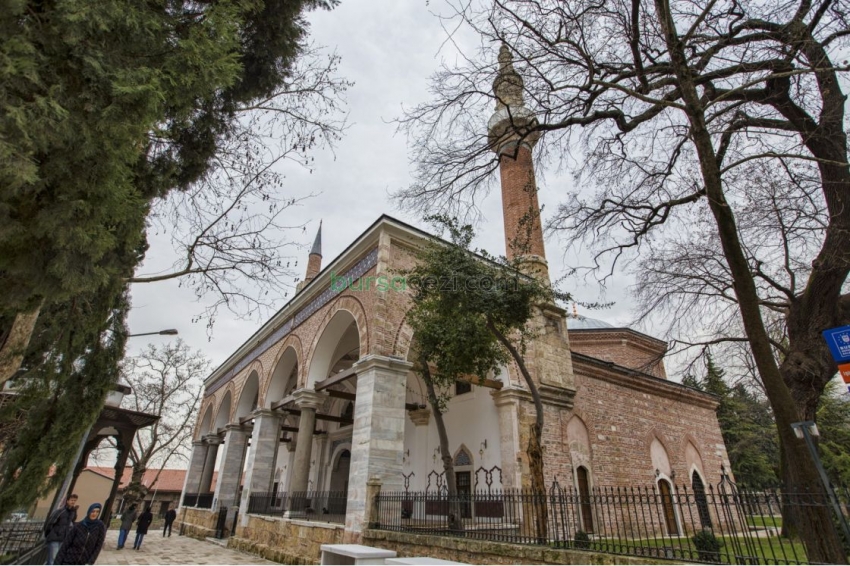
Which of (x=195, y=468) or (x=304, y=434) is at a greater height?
(x=304, y=434)

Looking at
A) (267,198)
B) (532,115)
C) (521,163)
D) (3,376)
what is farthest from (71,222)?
(521,163)

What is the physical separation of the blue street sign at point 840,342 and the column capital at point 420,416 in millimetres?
8471

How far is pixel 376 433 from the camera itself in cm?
713

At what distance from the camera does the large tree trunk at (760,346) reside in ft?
11.9

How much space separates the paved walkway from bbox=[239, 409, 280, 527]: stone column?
3.58 ft

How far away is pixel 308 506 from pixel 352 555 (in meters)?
6.44

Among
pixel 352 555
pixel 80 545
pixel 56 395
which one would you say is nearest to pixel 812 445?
pixel 352 555

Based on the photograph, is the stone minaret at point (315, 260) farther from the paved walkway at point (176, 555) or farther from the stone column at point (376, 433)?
the stone column at point (376, 433)

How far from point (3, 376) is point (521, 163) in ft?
37.1

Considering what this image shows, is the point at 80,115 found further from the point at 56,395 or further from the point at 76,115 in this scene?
the point at 56,395

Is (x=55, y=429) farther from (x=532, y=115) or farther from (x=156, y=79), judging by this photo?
(x=532, y=115)

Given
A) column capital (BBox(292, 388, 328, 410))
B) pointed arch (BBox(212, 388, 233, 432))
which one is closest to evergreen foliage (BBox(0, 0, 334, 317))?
column capital (BBox(292, 388, 328, 410))

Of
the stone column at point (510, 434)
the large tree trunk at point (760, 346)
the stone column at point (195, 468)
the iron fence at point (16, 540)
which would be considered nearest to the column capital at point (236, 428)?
the stone column at point (195, 468)

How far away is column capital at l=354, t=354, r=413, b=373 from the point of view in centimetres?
753
